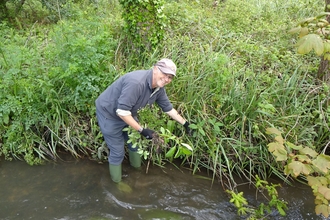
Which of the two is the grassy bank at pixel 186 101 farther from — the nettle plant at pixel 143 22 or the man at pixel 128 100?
the man at pixel 128 100

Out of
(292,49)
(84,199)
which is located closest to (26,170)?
(84,199)

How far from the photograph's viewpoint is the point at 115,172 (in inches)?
133

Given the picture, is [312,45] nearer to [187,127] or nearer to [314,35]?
[314,35]

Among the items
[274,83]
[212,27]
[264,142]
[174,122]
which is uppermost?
[212,27]

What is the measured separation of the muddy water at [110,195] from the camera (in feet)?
10.1

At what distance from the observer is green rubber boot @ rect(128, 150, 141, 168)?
354cm

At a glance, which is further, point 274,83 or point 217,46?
point 217,46

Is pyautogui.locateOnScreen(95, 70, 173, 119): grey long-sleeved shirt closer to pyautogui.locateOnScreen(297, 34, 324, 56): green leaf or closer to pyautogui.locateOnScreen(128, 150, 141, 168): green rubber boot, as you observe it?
pyautogui.locateOnScreen(128, 150, 141, 168): green rubber boot

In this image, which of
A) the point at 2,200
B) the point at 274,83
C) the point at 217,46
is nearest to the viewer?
the point at 2,200

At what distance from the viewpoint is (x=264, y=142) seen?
349 centimetres

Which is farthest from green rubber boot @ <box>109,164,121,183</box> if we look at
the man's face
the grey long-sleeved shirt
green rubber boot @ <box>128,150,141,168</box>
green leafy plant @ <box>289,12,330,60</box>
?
green leafy plant @ <box>289,12,330,60</box>

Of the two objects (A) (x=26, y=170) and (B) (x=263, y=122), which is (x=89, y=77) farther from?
(B) (x=263, y=122)

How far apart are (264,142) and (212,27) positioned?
8.23 ft

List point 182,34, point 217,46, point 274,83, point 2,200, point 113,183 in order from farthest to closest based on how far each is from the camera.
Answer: point 182,34 < point 217,46 < point 274,83 < point 113,183 < point 2,200
